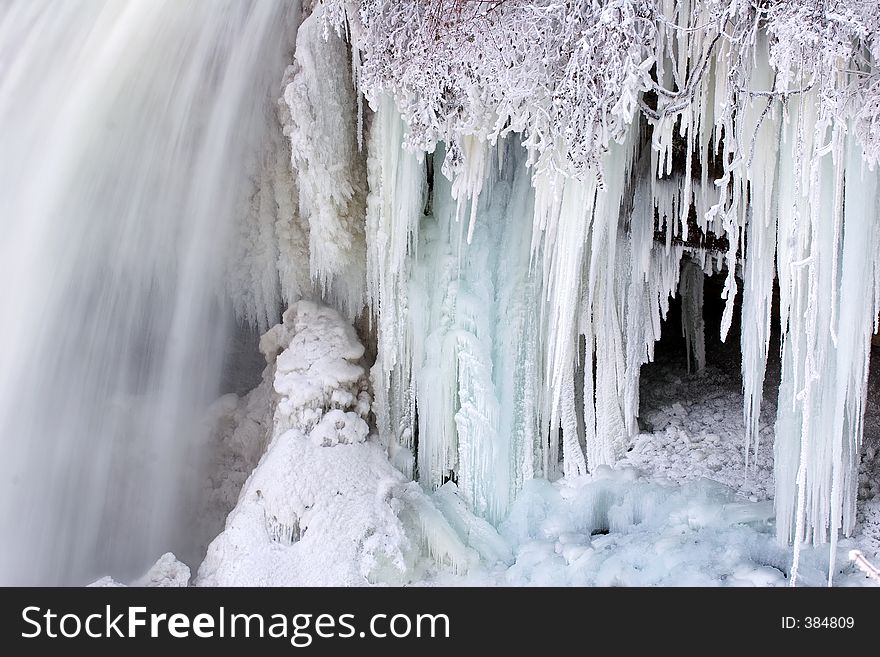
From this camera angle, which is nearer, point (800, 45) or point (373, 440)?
point (800, 45)

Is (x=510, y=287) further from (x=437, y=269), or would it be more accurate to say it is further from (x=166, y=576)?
(x=166, y=576)

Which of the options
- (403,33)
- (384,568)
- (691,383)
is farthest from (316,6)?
(691,383)

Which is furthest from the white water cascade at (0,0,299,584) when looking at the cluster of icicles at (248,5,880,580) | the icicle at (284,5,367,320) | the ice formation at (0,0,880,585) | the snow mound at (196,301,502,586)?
the snow mound at (196,301,502,586)

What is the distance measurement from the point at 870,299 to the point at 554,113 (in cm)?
160

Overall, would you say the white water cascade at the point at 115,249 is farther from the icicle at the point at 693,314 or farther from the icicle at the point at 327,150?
the icicle at the point at 693,314

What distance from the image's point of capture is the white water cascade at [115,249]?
4562 mm

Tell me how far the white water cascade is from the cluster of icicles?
0.56 metres

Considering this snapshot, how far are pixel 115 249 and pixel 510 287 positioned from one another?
8.15 feet

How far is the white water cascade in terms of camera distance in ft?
15.0

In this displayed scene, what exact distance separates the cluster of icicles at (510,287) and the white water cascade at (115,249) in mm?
557

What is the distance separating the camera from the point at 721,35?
11.4 ft

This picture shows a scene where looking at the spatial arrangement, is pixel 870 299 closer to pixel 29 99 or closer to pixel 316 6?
pixel 316 6

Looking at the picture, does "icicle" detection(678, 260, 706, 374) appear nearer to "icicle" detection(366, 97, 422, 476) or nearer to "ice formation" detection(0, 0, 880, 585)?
"ice formation" detection(0, 0, 880, 585)

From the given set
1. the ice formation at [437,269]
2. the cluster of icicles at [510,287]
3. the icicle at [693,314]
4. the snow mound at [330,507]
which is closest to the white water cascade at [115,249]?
the ice formation at [437,269]
